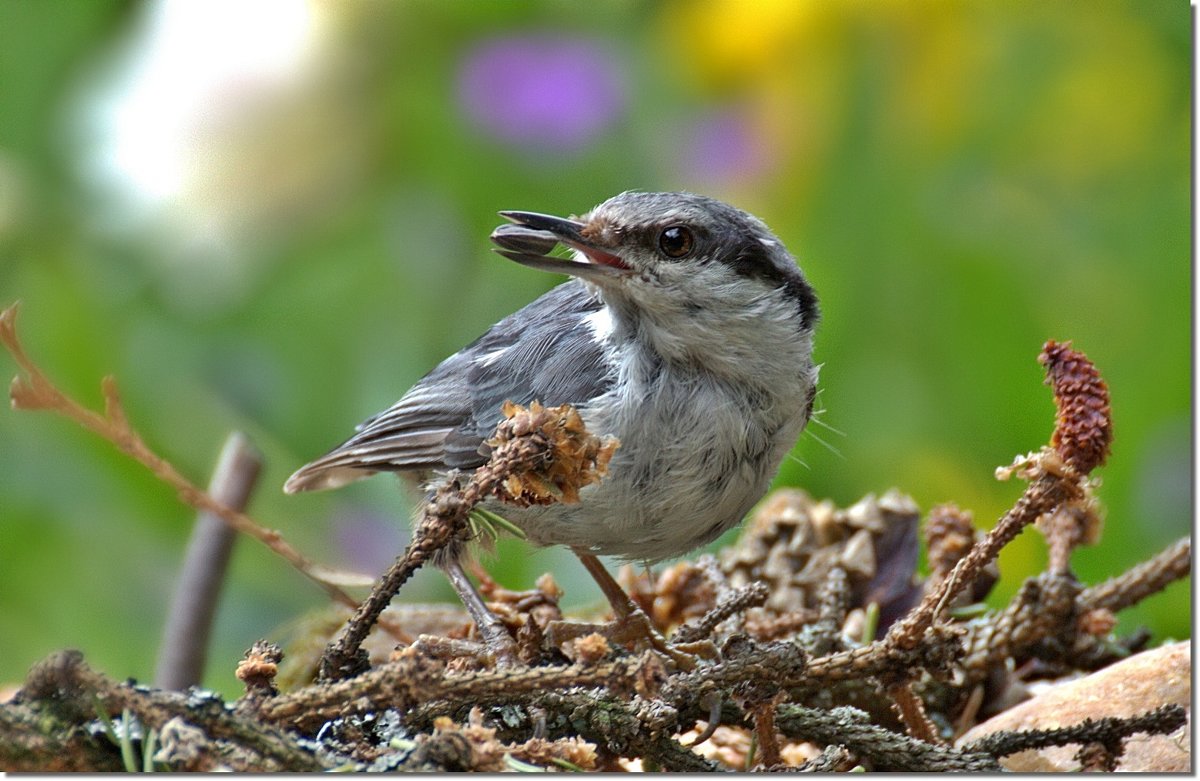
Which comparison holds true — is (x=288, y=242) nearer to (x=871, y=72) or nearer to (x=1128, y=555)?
(x=871, y=72)

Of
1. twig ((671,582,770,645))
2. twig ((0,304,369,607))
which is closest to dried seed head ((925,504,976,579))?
twig ((671,582,770,645))

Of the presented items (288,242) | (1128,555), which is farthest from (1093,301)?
(288,242)

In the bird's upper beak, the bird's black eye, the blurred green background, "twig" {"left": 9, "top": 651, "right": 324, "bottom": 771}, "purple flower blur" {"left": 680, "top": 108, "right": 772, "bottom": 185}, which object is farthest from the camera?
"purple flower blur" {"left": 680, "top": 108, "right": 772, "bottom": 185}

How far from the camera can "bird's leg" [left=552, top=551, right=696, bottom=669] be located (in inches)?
39.1

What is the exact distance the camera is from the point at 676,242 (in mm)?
1156

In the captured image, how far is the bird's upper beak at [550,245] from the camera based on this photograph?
1.04 meters

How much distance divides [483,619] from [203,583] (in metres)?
0.34

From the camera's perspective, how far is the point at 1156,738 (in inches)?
38.0

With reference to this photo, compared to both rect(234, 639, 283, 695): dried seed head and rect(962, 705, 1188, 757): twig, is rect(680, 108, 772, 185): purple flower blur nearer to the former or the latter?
rect(962, 705, 1188, 757): twig

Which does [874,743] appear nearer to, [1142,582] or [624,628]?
[624,628]

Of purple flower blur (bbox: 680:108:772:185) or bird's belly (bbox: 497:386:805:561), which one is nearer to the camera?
bird's belly (bbox: 497:386:805:561)

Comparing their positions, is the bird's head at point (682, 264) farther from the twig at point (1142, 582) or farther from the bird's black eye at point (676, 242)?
the twig at point (1142, 582)

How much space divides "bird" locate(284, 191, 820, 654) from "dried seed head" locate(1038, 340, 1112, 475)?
16.1 inches

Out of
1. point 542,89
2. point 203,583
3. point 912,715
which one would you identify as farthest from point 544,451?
point 542,89
